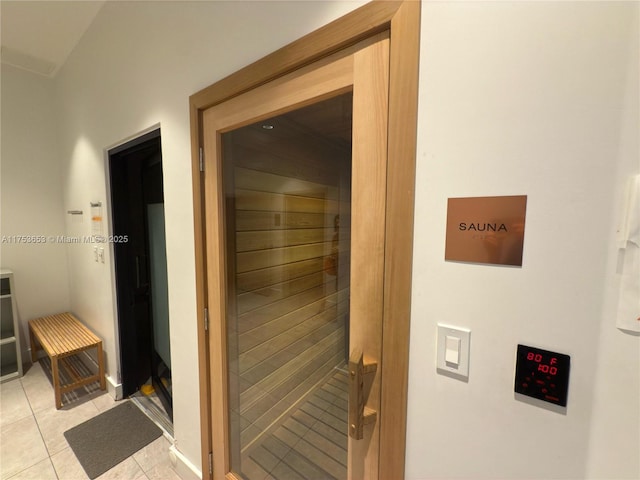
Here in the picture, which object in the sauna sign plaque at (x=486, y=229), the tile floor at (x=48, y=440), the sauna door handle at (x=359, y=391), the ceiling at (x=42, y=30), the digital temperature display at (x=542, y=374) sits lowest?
the tile floor at (x=48, y=440)

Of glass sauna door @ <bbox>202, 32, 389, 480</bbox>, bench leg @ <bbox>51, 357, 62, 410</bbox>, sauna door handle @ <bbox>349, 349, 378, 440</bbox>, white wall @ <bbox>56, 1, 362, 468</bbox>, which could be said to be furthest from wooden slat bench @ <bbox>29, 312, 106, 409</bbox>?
sauna door handle @ <bbox>349, 349, 378, 440</bbox>

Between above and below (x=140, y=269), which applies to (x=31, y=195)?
above

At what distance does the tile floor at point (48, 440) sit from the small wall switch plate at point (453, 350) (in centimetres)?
195

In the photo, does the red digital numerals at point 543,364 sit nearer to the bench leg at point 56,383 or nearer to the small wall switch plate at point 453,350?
the small wall switch plate at point 453,350

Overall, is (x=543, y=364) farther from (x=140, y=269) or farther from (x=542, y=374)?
(x=140, y=269)

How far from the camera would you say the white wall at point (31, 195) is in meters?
2.70

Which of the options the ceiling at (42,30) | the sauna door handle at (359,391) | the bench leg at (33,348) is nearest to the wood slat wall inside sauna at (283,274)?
the sauna door handle at (359,391)

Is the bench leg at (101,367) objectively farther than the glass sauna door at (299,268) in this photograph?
Yes

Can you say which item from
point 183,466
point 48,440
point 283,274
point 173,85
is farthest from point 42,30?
point 183,466

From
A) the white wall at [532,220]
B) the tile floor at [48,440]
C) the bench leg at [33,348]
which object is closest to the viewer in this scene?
the white wall at [532,220]

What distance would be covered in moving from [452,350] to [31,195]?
419cm

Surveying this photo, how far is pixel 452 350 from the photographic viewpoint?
26.7 inches

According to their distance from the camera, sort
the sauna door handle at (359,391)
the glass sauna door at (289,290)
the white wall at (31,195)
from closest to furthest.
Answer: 1. the sauna door handle at (359,391)
2. the glass sauna door at (289,290)
3. the white wall at (31,195)

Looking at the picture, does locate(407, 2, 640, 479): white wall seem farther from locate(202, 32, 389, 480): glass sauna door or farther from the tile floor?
the tile floor
